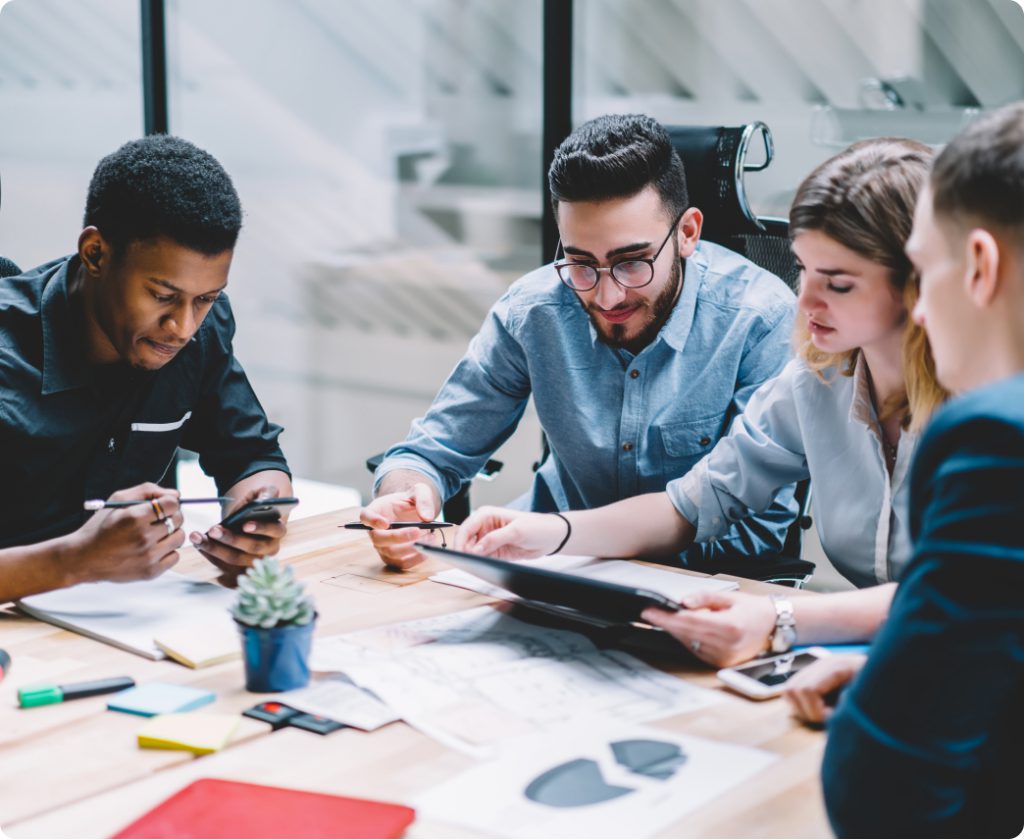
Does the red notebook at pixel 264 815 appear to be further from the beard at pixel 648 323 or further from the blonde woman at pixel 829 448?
the beard at pixel 648 323

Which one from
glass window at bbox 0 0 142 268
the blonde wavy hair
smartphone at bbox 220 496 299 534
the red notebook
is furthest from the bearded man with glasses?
glass window at bbox 0 0 142 268

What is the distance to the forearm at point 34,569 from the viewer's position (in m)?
1.43

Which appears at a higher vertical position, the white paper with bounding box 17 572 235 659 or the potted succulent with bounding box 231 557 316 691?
the potted succulent with bounding box 231 557 316 691

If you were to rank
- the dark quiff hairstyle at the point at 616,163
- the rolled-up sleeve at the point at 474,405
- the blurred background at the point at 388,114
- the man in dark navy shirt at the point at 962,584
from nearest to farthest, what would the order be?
the man in dark navy shirt at the point at 962,584 → the dark quiff hairstyle at the point at 616,163 → the rolled-up sleeve at the point at 474,405 → the blurred background at the point at 388,114

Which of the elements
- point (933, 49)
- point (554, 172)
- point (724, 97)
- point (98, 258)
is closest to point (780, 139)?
point (933, 49)

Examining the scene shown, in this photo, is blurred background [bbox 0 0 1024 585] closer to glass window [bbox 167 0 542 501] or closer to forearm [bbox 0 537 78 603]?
glass window [bbox 167 0 542 501]

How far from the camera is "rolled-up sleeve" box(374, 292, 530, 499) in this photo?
210cm

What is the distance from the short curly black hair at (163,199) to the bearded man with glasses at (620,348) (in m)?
0.52

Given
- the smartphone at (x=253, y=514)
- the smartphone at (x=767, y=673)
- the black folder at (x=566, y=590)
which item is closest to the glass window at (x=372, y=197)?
the smartphone at (x=253, y=514)

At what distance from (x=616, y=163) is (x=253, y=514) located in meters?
0.81

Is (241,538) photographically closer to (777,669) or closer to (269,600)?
(269,600)

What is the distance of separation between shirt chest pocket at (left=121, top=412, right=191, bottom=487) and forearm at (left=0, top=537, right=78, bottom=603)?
17.4 inches

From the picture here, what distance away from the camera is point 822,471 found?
66.0 inches

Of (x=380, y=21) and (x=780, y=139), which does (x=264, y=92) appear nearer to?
(x=380, y=21)
